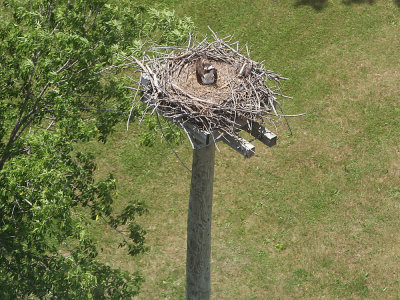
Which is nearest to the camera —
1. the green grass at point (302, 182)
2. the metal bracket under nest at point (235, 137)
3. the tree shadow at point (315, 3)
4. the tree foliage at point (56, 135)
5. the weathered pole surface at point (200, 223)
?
the metal bracket under nest at point (235, 137)

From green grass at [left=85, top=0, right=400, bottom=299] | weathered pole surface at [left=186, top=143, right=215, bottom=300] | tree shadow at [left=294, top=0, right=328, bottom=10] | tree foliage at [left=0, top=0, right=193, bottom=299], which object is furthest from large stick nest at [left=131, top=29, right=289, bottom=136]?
tree shadow at [left=294, top=0, right=328, bottom=10]

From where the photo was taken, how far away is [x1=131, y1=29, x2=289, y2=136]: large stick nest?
875 cm

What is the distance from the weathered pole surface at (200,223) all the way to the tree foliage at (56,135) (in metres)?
1.07

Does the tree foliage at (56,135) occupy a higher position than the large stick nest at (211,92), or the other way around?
the large stick nest at (211,92)

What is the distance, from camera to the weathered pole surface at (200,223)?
998 cm

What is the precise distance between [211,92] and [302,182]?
770 centimetres

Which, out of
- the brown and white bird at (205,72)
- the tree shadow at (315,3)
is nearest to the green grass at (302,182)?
the tree shadow at (315,3)

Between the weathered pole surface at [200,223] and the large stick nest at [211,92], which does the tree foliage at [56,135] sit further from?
the large stick nest at [211,92]

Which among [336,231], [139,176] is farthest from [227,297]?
[139,176]

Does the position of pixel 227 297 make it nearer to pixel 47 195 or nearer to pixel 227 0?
pixel 47 195

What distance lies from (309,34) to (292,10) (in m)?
1.26

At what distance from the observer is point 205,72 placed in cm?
911

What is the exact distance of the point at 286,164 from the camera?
1677 cm

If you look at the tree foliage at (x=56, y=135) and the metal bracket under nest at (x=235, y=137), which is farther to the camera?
the tree foliage at (x=56, y=135)
